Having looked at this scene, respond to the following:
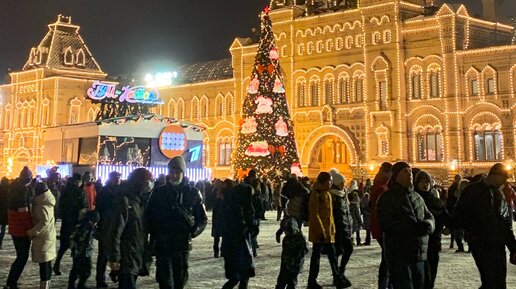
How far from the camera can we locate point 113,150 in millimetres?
30141

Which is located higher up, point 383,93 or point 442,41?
point 442,41

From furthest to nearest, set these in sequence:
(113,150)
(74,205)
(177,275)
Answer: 1. (113,150)
2. (74,205)
3. (177,275)

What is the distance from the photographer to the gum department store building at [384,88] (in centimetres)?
3166

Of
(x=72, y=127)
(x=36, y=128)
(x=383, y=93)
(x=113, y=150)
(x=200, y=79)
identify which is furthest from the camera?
(x=36, y=128)

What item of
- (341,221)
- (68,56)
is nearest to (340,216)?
(341,221)

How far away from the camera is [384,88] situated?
34.8 metres

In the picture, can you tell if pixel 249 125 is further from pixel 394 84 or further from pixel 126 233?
pixel 126 233

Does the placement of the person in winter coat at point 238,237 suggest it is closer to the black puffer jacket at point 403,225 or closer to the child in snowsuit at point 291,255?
the child in snowsuit at point 291,255

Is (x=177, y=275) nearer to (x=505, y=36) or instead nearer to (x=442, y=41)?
(x=442, y=41)

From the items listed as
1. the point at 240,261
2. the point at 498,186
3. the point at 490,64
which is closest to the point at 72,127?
the point at 490,64

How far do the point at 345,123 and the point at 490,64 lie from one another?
9.72m

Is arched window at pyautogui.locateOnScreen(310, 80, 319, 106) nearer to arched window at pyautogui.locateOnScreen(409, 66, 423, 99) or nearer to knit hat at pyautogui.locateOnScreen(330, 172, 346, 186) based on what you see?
arched window at pyautogui.locateOnScreen(409, 66, 423, 99)

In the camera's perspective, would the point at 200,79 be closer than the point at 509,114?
No

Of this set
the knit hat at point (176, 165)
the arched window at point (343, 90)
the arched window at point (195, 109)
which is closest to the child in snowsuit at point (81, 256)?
the knit hat at point (176, 165)
